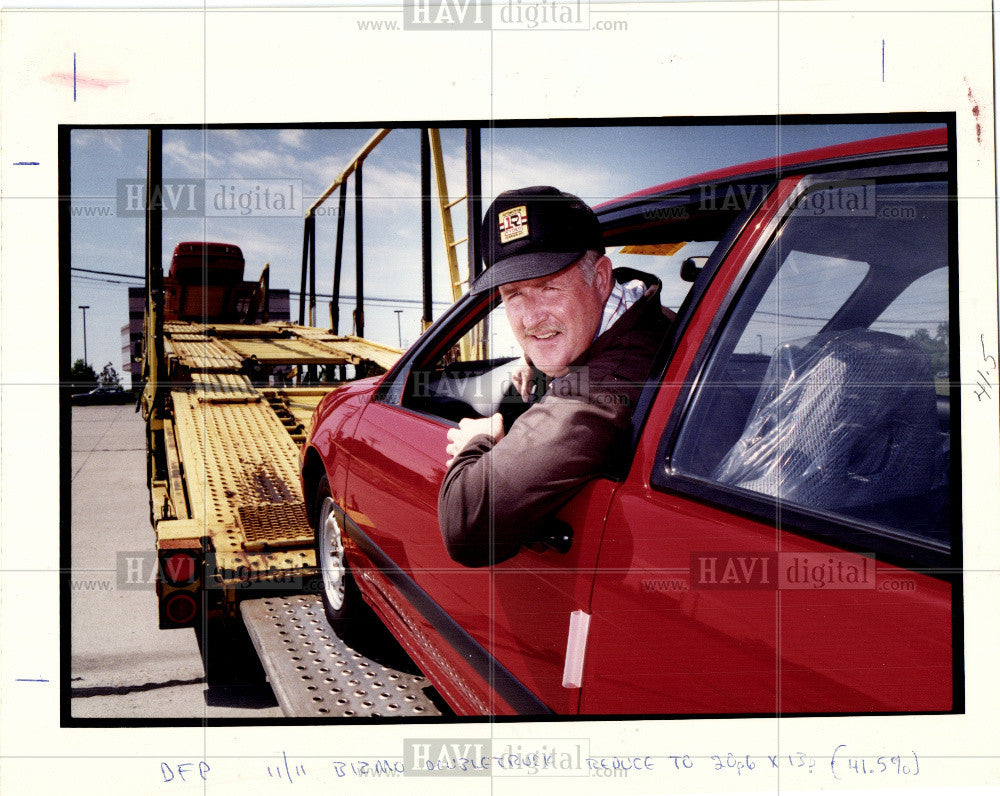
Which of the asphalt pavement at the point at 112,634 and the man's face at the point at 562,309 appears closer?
the man's face at the point at 562,309

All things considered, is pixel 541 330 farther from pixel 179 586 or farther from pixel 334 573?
pixel 179 586

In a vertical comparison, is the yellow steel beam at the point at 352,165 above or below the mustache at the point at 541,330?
above

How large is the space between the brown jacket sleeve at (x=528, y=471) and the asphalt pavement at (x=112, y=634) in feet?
4.49

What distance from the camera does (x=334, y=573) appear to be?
3023mm

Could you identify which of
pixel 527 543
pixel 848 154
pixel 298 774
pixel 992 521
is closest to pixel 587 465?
pixel 527 543

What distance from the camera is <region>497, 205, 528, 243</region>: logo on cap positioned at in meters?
1.94

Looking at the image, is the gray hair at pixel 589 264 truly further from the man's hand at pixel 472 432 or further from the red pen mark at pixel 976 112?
the red pen mark at pixel 976 112

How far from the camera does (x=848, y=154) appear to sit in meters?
1.49

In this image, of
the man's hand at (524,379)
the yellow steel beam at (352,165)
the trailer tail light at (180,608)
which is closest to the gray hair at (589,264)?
the man's hand at (524,379)

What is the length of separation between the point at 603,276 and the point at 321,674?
5.52ft

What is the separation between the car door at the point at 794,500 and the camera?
130 cm

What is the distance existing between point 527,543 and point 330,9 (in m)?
1.99

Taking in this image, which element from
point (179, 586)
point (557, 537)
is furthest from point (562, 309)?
point (179, 586)

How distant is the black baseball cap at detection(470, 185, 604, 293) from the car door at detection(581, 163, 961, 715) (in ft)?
1.41
